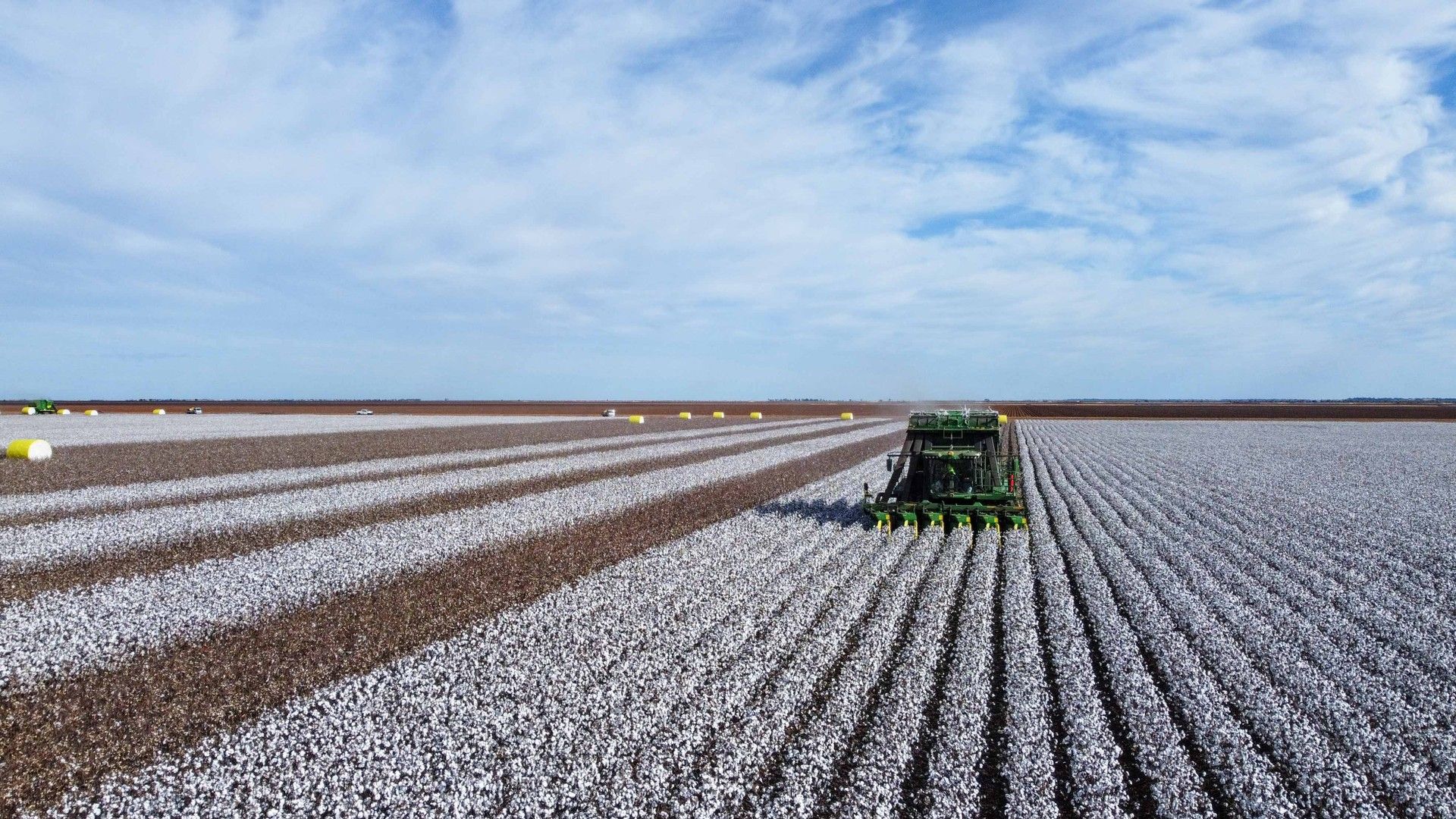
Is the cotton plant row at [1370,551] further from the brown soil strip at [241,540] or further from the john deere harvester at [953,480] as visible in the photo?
the brown soil strip at [241,540]

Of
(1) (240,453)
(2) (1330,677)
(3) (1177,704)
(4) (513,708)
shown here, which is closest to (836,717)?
(4) (513,708)

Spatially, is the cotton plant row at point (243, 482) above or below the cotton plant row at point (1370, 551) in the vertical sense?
above

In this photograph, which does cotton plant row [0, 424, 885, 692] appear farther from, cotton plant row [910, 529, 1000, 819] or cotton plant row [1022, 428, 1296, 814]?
cotton plant row [1022, 428, 1296, 814]

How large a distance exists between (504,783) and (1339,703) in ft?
25.6

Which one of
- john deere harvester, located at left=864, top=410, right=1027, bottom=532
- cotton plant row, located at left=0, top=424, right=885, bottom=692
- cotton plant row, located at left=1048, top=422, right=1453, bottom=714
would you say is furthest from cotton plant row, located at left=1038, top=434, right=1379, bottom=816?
cotton plant row, located at left=0, top=424, right=885, bottom=692

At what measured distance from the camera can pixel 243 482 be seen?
22.4 metres

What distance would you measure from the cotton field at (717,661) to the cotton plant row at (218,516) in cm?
15

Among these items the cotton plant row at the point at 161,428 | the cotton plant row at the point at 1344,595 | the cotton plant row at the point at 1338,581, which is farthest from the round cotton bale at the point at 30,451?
the cotton plant row at the point at 1338,581

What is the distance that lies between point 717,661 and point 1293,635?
710 centimetres

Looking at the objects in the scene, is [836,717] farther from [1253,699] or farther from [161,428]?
[161,428]

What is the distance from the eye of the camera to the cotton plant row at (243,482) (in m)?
18.4

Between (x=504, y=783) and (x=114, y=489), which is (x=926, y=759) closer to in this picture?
(x=504, y=783)

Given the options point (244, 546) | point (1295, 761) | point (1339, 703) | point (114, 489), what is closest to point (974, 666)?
point (1295, 761)

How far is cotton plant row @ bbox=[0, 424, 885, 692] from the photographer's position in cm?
909
